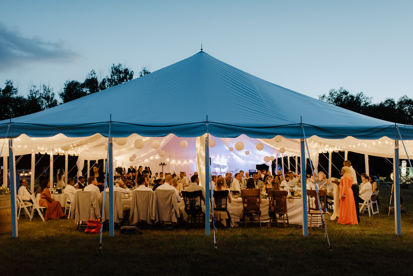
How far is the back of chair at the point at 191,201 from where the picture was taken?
8.73 meters

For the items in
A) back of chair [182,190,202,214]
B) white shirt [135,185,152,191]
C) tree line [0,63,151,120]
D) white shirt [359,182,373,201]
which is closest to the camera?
back of chair [182,190,202,214]

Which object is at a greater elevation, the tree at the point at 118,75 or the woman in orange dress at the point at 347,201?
the tree at the point at 118,75

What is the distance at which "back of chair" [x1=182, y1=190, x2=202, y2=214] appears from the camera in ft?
28.7

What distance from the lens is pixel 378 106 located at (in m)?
40.7

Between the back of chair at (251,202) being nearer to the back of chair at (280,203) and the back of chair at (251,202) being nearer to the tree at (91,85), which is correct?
the back of chair at (280,203)

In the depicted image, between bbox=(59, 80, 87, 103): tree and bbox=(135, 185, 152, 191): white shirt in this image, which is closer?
bbox=(135, 185, 152, 191): white shirt

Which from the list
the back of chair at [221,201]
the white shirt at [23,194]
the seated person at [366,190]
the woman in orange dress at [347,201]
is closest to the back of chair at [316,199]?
the woman in orange dress at [347,201]

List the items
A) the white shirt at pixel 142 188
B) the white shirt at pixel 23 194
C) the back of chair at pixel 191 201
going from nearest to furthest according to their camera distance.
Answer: the back of chair at pixel 191 201 < the white shirt at pixel 142 188 < the white shirt at pixel 23 194

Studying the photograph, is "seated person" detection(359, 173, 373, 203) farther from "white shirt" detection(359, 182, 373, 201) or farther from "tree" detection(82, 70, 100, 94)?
"tree" detection(82, 70, 100, 94)

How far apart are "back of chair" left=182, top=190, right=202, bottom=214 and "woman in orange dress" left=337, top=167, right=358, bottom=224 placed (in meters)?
3.66

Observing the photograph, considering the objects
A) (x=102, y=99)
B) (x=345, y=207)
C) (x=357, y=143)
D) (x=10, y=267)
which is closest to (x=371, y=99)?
(x=357, y=143)

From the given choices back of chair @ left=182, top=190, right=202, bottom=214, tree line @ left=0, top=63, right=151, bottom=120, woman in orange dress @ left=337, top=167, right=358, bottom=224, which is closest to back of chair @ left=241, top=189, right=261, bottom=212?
back of chair @ left=182, top=190, right=202, bottom=214

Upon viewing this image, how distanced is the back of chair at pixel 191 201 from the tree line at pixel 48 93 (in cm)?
3152

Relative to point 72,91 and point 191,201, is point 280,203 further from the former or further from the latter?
point 72,91
